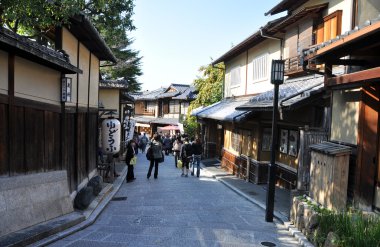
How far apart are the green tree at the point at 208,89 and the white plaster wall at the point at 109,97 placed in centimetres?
842

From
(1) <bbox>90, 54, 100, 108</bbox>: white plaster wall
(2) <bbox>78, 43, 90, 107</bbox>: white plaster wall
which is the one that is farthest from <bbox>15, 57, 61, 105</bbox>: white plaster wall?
(1) <bbox>90, 54, 100, 108</bbox>: white plaster wall

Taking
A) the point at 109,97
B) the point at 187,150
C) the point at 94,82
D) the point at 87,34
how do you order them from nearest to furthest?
1. the point at 87,34
2. the point at 94,82
3. the point at 187,150
4. the point at 109,97

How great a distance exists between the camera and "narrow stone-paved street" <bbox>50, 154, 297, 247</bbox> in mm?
8133

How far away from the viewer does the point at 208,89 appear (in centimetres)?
3241

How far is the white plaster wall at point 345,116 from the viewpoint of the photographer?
28.5ft

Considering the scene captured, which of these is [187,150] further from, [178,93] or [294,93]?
[178,93]

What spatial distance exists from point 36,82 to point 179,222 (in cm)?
496

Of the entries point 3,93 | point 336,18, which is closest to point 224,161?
point 336,18

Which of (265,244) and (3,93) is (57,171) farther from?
(265,244)

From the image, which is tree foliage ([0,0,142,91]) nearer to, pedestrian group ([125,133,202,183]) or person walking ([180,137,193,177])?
pedestrian group ([125,133,202,183])

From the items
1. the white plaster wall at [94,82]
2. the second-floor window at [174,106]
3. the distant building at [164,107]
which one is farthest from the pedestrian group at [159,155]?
the second-floor window at [174,106]

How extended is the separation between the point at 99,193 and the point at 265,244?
21.4 ft

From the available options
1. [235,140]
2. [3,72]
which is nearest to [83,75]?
[3,72]

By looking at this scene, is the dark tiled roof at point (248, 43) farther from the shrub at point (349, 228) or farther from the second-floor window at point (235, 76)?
the shrub at point (349, 228)
